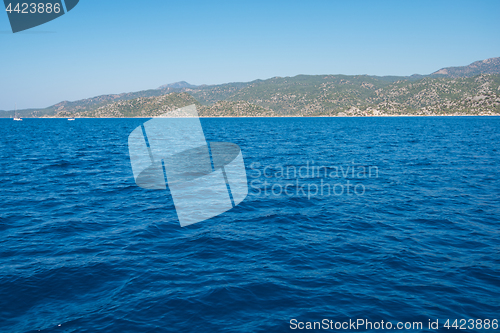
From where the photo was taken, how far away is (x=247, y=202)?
21219 millimetres

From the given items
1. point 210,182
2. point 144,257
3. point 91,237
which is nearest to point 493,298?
point 144,257

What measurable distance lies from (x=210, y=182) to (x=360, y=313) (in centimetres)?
1938

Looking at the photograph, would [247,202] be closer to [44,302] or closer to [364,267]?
[364,267]

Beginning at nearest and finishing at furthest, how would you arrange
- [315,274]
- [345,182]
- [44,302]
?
[44,302], [315,274], [345,182]

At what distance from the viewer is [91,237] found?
1451cm

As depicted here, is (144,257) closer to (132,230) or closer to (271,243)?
(132,230)

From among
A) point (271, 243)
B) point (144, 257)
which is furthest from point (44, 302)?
point (271, 243)

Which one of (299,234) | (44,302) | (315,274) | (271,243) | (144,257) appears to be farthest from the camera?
(299,234)

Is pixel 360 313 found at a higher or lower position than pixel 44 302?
lower

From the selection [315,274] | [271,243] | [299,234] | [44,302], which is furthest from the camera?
[299,234]

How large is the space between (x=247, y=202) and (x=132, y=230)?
832 centimetres

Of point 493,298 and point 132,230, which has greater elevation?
point 132,230

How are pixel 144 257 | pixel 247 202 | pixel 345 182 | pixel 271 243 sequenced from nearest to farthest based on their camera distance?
1. pixel 144 257
2. pixel 271 243
3. pixel 247 202
4. pixel 345 182

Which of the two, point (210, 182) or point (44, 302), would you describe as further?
point (210, 182)
